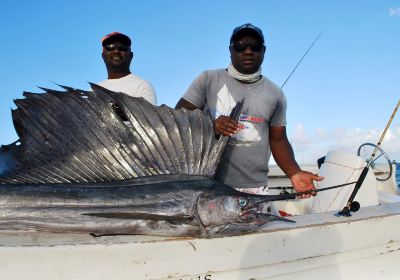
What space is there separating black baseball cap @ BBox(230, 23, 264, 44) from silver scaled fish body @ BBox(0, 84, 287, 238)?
2.65 ft

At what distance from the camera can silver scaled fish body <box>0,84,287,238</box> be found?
5.52ft

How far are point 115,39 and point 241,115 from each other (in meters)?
1.25

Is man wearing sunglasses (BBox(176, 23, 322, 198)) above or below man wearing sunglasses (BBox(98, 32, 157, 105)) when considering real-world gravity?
below

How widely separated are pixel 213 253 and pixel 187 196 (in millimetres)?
306

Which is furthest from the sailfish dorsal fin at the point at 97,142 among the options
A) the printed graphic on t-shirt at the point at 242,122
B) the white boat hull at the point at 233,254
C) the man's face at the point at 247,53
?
the man's face at the point at 247,53

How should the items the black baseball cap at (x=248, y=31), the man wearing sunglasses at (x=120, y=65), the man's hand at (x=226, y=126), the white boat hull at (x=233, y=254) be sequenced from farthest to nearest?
1. the man wearing sunglasses at (x=120, y=65)
2. the black baseball cap at (x=248, y=31)
3. the man's hand at (x=226, y=126)
4. the white boat hull at (x=233, y=254)

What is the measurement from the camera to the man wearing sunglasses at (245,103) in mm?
2699

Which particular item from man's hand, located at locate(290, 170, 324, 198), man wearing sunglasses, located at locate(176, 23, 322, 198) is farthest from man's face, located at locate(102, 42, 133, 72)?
man's hand, located at locate(290, 170, 324, 198)

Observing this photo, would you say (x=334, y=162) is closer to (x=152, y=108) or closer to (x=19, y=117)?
(x=152, y=108)

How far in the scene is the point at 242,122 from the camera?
2715 mm

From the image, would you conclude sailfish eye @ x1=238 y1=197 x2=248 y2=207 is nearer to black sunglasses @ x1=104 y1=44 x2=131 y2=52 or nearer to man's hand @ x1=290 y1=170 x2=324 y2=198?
man's hand @ x1=290 y1=170 x2=324 y2=198

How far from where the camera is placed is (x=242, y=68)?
273 cm

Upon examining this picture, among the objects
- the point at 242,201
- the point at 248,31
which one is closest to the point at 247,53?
the point at 248,31

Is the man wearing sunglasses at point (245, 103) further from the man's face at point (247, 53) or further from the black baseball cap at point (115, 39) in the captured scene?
the black baseball cap at point (115, 39)
